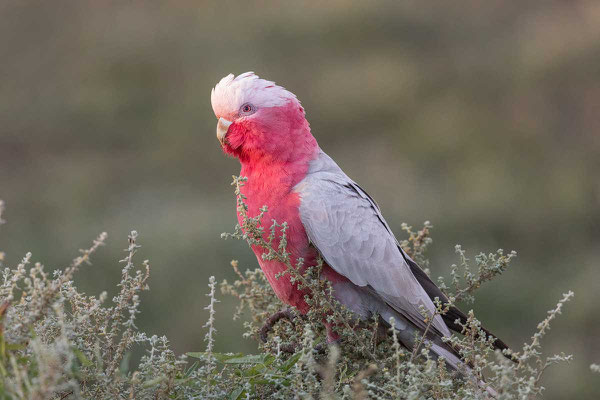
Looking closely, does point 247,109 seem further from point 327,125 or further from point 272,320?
point 327,125

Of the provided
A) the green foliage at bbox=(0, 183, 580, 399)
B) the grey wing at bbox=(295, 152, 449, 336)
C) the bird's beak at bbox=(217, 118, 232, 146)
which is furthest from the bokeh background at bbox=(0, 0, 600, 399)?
the green foliage at bbox=(0, 183, 580, 399)

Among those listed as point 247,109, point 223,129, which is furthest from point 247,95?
point 223,129

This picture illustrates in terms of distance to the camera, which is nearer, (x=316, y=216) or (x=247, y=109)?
(x=316, y=216)

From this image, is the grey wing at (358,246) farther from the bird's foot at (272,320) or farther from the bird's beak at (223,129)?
the bird's beak at (223,129)

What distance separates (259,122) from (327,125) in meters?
4.28

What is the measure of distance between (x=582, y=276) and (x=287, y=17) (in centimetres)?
409

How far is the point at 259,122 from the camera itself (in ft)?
10.3

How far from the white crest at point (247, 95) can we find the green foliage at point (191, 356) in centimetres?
81

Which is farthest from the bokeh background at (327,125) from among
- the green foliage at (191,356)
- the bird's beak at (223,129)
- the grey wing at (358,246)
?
the green foliage at (191,356)

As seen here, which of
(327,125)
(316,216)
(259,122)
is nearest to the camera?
(316,216)

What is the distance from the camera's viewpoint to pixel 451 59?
7727mm

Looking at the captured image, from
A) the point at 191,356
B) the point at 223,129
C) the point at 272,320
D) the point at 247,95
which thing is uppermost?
the point at 247,95

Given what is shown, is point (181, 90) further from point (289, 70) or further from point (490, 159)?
point (490, 159)

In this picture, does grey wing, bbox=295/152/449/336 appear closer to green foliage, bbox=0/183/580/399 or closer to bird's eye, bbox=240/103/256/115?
green foliage, bbox=0/183/580/399
